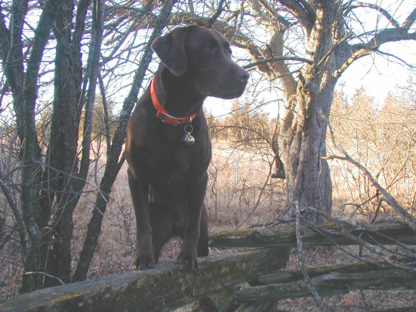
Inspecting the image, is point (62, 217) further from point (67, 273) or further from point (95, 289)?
point (95, 289)

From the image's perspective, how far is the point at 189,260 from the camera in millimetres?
2078

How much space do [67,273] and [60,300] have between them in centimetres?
125

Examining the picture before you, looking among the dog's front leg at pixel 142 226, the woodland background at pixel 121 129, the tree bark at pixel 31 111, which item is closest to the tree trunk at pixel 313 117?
the woodland background at pixel 121 129

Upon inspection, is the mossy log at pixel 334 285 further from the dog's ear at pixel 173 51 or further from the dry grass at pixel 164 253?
the dog's ear at pixel 173 51

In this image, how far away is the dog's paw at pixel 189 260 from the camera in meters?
2.06

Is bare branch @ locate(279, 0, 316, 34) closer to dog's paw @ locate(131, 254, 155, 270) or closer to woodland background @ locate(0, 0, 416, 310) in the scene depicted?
woodland background @ locate(0, 0, 416, 310)

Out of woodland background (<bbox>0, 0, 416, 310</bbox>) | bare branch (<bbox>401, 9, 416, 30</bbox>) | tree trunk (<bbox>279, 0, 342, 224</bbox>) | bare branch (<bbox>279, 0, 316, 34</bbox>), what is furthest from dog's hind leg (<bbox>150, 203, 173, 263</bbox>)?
bare branch (<bbox>401, 9, 416, 30</bbox>)

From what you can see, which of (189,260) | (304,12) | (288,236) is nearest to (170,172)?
(189,260)

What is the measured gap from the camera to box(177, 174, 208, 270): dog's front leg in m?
2.10

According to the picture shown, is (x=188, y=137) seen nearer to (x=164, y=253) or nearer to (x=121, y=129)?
(x=121, y=129)

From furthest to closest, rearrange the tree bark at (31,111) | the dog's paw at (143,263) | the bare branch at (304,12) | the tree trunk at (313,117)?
1. the bare branch at (304,12)
2. the tree trunk at (313,117)
3. the dog's paw at (143,263)
4. the tree bark at (31,111)

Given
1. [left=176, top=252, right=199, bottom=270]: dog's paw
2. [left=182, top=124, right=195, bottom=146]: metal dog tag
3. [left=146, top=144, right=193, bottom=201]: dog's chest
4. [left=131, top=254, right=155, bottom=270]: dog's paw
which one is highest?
[left=182, top=124, right=195, bottom=146]: metal dog tag

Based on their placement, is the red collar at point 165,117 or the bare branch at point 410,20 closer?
the red collar at point 165,117

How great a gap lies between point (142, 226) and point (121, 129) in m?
1.02
